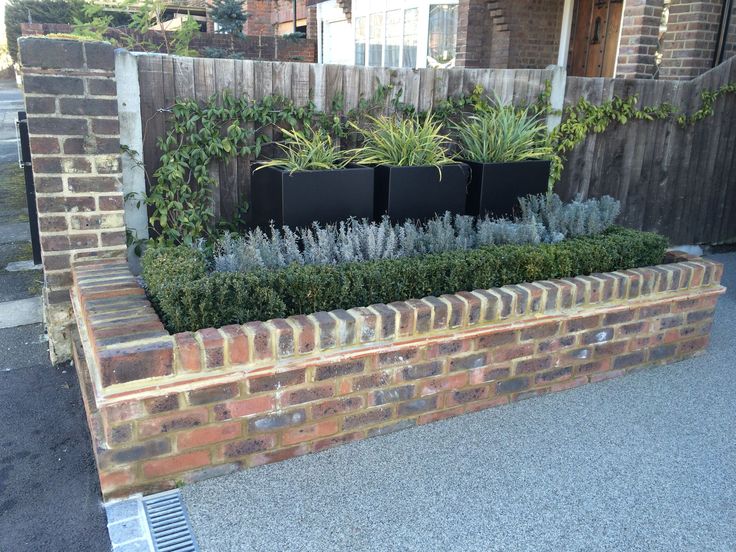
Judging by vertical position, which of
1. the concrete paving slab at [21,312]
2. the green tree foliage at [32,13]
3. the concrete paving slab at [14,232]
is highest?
the green tree foliage at [32,13]

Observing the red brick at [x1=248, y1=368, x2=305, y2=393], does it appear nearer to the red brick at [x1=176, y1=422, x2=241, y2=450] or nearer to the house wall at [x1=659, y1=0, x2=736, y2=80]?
the red brick at [x1=176, y1=422, x2=241, y2=450]

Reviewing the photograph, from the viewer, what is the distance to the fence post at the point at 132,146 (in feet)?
12.5

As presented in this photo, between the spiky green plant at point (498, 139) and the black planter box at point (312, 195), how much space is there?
101 cm

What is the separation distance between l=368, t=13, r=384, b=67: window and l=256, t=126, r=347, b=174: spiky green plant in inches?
342

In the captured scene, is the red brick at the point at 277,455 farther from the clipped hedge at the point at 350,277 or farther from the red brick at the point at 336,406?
the clipped hedge at the point at 350,277

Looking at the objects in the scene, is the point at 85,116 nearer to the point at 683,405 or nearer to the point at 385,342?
the point at 385,342

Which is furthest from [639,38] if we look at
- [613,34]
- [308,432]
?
[308,432]

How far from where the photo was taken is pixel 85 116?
349 cm

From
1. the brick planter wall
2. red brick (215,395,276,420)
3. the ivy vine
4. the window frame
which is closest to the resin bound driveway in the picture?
the brick planter wall

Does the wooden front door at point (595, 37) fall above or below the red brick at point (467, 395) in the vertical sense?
above

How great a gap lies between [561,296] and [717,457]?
3.40 ft

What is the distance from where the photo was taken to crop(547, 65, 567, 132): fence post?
209 inches

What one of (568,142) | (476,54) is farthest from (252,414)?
(476,54)

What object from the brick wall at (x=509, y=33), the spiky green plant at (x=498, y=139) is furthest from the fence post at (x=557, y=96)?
the brick wall at (x=509, y=33)
